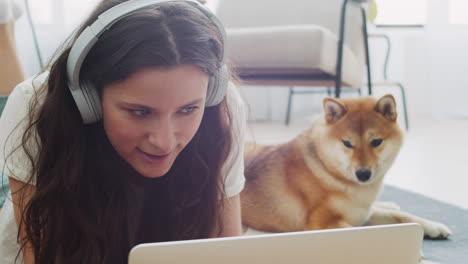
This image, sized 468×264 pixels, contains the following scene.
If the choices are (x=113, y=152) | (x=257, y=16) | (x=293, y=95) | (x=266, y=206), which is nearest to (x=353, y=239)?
(x=113, y=152)

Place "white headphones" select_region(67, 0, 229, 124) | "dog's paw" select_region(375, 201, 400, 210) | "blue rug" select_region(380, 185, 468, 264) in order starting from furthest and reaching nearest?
"dog's paw" select_region(375, 201, 400, 210) < "blue rug" select_region(380, 185, 468, 264) < "white headphones" select_region(67, 0, 229, 124)

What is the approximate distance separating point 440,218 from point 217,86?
0.95 m

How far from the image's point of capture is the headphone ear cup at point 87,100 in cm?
78

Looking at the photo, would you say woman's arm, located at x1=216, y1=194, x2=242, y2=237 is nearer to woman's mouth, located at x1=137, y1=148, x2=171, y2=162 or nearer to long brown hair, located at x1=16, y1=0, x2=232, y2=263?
long brown hair, located at x1=16, y1=0, x2=232, y2=263

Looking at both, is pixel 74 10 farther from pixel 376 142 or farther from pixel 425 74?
pixel 425 74

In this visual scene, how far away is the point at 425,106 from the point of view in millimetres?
4383

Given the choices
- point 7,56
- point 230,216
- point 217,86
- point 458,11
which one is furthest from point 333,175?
point 458,11

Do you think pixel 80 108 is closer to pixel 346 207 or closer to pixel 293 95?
pixel 346 207

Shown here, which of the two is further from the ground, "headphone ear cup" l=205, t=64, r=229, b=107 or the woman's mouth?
"headphone ear cup" l=205, t=64, r=229, b=107

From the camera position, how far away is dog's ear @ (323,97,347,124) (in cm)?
132

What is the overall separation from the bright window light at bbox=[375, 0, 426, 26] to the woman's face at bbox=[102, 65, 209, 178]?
11.7 feet

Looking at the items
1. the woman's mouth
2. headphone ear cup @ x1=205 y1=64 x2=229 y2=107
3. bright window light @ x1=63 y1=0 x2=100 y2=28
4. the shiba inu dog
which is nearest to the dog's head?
the shiba inu dog

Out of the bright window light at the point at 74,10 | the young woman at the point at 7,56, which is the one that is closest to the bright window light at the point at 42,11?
the bright window light at the point at 74,10

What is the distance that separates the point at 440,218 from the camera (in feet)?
4.94
